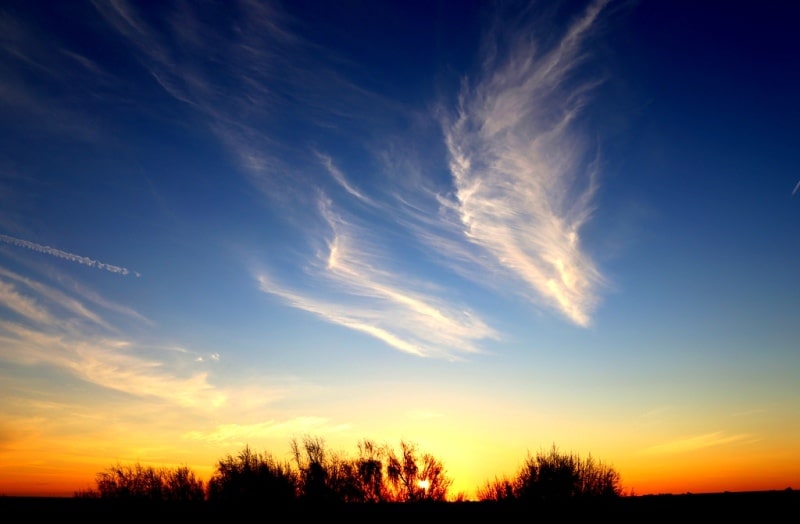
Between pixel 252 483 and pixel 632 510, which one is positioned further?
pixel 252 483

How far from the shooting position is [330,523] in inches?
953

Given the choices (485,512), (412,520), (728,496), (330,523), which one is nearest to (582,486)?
(728,496)

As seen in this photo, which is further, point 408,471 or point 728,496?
point 408,471

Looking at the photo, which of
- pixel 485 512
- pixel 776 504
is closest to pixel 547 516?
pixel 485 512

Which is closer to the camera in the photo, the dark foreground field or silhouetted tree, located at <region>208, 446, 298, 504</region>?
the dark foreground field

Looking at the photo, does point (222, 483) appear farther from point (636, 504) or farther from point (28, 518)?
point (636, 504)

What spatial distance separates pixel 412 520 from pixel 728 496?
56.8 ft

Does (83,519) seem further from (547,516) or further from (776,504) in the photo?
(776,504)

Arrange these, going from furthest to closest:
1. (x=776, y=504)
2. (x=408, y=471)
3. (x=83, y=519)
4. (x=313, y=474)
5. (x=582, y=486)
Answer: (x=408, y=471), (x=313, y=474), (x=582, y=486), (x=83, y=519), (x=776, y=504)

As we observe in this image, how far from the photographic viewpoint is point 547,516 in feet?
70.6

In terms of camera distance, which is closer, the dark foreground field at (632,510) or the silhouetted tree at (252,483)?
the dark foreground field at (632,510)

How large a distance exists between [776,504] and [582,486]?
24.1 metres

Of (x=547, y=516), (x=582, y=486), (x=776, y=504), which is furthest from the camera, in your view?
(x=582, y=486)

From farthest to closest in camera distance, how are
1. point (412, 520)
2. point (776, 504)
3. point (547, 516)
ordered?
point (412, 520) → point (547, 516) → point (776, 504)
